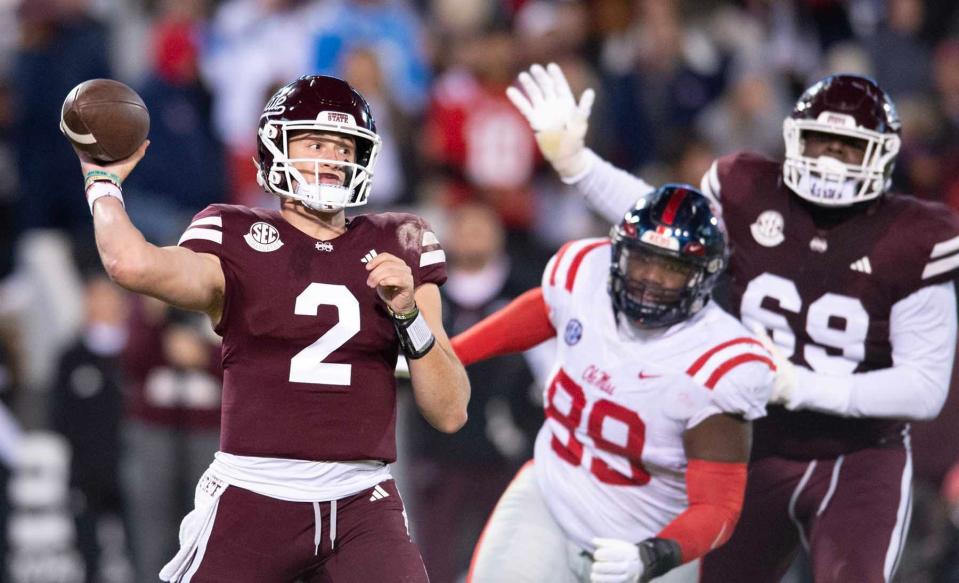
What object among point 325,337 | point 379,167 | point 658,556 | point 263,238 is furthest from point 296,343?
point 379,167

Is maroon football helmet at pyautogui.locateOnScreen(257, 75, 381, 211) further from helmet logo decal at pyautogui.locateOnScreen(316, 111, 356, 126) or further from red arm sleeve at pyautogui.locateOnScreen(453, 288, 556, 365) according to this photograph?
red arm sleeve at pyautogui.locateOnScreen(453, 288, 556, 365)

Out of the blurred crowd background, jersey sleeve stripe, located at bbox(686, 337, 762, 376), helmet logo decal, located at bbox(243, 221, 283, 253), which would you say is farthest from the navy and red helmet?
the blurred crowd background

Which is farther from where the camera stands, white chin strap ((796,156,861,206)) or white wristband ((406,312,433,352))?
white chin strap ((796,156,861,206))

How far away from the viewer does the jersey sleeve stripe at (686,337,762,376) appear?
430 centimetres

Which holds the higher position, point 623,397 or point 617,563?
point 623,397

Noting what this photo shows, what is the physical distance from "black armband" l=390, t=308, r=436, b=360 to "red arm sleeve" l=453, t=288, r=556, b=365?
92cm

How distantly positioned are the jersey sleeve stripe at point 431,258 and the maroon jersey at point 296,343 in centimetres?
17

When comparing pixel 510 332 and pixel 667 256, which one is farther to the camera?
pixel 510 332

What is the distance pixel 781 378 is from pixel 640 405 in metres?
0.51

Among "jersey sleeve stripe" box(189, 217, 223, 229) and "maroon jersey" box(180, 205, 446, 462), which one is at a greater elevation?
"jersey sleeve stripe" box(189, 217, 223, 229)

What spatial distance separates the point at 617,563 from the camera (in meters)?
3.96

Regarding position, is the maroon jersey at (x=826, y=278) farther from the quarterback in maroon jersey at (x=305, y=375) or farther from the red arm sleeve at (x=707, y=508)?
the quarterback in maroon jersey at (x=305, y=375)

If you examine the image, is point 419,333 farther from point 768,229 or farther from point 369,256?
point 768,229

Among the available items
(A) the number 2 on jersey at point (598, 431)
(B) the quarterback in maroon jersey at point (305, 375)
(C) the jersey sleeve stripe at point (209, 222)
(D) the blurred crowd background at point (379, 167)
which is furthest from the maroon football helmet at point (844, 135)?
(D) the blurred crowd background at point (379, 167)
